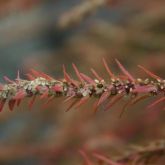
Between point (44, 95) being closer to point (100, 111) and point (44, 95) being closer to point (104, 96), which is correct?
point (104, 96)

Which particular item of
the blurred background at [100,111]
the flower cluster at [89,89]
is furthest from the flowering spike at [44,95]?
the blurred background at [100,111]

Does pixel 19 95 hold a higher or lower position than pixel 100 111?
lower

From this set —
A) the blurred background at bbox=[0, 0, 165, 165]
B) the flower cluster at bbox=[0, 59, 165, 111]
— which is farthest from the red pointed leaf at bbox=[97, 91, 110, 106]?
the blurred background at bbox=[0, 0, 165, 165]

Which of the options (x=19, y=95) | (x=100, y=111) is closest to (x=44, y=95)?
(x=19, y=95)

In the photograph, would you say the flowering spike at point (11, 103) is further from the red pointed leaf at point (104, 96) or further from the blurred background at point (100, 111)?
the blurred background at point (100, 111)

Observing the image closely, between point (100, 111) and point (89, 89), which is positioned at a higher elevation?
point (100, 111)

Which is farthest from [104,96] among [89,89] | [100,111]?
[100,111]

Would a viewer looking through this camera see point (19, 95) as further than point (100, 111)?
No

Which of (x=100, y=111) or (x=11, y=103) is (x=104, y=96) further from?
(x=100, y=111)

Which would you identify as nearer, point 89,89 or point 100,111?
point 89,89

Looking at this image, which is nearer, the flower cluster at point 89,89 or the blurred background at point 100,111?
the flower cluster at point 89,89

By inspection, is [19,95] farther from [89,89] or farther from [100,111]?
[100,111]
